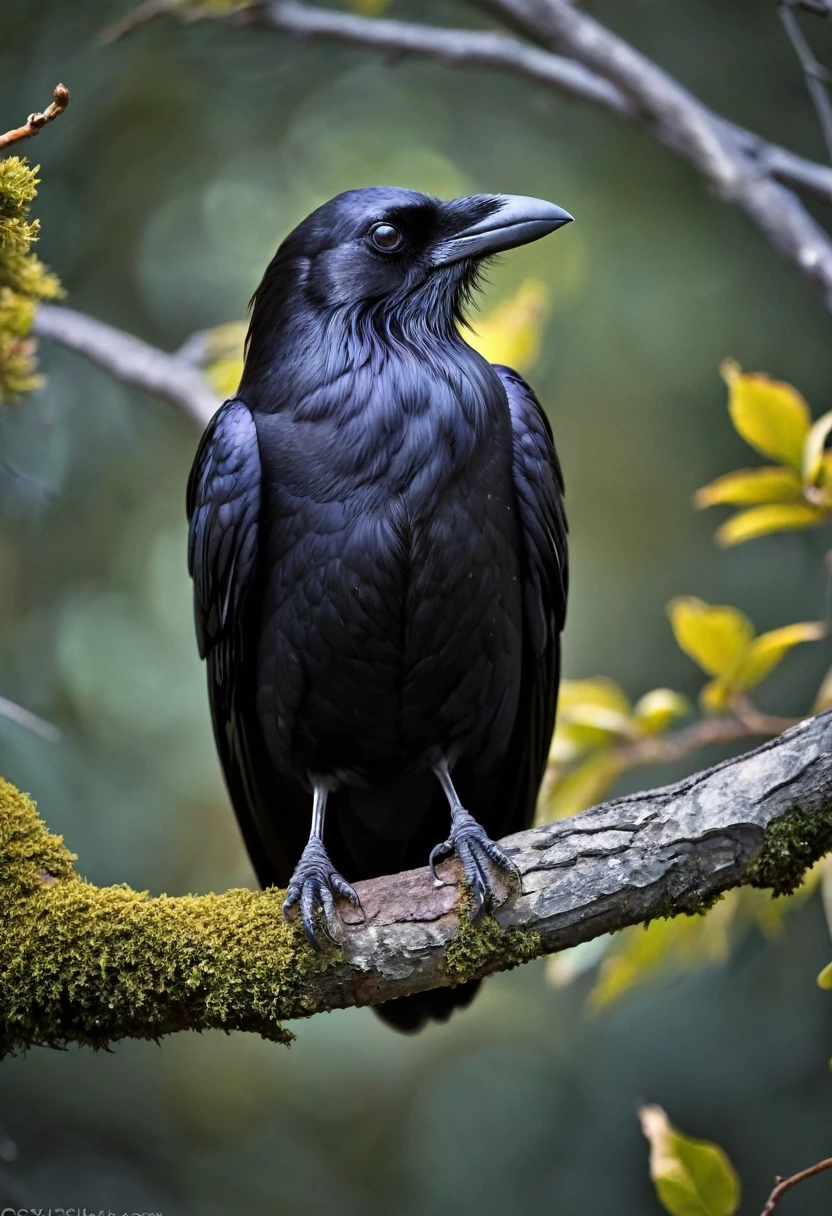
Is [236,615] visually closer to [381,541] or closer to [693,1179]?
[381,541]

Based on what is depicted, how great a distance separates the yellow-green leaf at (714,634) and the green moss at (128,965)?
49.1 inches

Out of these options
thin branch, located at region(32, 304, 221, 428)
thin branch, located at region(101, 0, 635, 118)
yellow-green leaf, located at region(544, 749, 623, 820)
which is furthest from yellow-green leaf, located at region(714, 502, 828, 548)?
thin branch, located at region(32, 304, 221, 428)

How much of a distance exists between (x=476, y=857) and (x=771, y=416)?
1.16 m

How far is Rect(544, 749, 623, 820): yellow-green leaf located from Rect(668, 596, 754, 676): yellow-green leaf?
395 millimetres

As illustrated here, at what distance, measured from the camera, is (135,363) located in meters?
3.44

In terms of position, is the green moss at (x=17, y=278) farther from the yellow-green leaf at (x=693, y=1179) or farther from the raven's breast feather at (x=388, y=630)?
the yellow-green leaf at (x=693, y=1179)

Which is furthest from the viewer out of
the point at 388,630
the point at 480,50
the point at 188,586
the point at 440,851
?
the point at 188,586

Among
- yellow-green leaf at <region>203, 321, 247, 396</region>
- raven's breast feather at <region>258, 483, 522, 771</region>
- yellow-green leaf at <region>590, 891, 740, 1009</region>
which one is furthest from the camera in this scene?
yellow-green leaf at <region>203, 321, 247, 396</region>

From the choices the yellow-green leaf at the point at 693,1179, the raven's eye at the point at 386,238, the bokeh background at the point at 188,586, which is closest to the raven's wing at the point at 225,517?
the raven's eye at the point at 386,238

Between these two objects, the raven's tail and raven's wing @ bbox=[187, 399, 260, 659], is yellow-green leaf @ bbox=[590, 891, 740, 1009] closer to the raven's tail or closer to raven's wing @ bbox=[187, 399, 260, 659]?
the raven's tail

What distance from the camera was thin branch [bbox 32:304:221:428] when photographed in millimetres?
3271

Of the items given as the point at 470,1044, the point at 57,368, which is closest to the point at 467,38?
the point at 57,368

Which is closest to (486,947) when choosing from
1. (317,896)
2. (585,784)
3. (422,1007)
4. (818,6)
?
(317,896)

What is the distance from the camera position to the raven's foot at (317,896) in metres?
1.81
